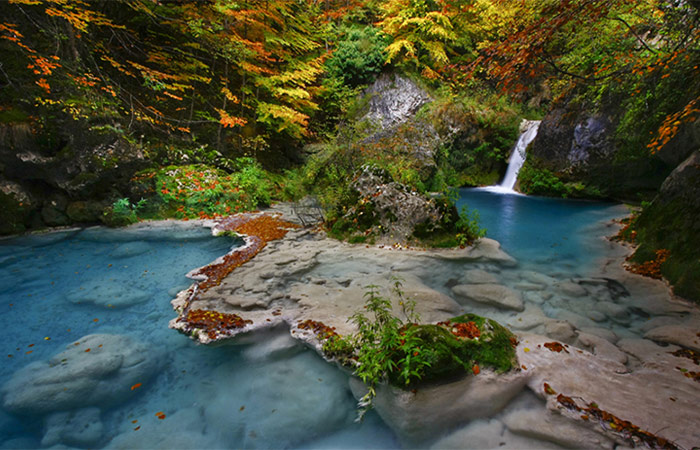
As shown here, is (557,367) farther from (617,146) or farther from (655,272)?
(617,146)

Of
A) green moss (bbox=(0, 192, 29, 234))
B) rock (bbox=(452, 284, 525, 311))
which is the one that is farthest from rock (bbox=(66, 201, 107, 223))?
rock (bbox=(452, 284, 525, 311))

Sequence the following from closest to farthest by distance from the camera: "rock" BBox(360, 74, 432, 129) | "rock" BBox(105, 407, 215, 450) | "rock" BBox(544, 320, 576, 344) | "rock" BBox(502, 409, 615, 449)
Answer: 1. "rock" BBox(502, 409, 615, 449)
2. "rock" BBox(105, 407, 215, 450)
3. "rock" BBox(544, 320, 576, 344)
4. "rock" BBox(360, 74, 432, 129)

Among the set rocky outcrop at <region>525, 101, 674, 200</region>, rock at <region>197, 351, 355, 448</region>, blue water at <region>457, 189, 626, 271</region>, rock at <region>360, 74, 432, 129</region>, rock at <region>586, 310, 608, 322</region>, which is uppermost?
rock at <region>360, 74, 432, 129</region>

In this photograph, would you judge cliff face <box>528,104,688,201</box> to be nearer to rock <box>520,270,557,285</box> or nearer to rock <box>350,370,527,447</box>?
rock <box>520,270,557,285</box>

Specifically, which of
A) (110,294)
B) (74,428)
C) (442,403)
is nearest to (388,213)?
(442,403)

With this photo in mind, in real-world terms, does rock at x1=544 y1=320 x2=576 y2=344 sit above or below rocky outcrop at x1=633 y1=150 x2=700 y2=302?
below

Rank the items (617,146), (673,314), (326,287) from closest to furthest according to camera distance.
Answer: (673,314) < (326,287) < (617,146)

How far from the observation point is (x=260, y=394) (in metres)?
2.72

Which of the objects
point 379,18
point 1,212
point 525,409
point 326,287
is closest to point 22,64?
point 1,212

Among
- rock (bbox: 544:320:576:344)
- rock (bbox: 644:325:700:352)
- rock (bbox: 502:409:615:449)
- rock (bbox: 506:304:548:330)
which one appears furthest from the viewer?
rock (bbox: 506:304:548:330)

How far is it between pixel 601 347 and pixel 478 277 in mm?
1896

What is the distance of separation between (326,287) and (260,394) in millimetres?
1918

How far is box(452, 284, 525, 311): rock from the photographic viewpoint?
13.1ft

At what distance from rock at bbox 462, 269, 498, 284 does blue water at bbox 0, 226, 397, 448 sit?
278cm
